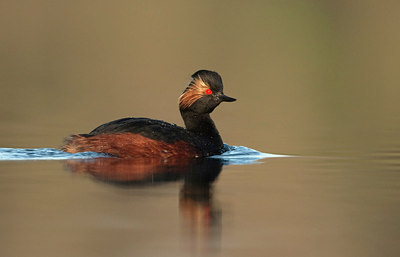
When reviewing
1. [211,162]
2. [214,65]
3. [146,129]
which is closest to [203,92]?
[146,129]

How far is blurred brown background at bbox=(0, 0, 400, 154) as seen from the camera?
18609 millimetres

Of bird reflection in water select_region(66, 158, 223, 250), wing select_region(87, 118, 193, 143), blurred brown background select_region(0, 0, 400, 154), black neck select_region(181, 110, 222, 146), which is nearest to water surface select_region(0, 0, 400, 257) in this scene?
bird reflection in water select_region(66, 158, 223, 250)

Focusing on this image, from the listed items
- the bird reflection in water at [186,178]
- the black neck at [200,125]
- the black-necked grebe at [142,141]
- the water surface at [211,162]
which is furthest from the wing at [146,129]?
the black neck at [200,125]

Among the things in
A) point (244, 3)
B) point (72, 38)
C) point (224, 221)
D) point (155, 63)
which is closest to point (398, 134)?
point (224, 221)

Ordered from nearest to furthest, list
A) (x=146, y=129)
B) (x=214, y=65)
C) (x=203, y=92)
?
(x=146, y=129) < (x=203, y=92) < (x=214, y=65)

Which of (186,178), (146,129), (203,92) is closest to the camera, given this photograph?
(186,178)

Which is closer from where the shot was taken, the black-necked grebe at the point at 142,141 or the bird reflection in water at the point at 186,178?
the bird reflection in water at the point at 186,178

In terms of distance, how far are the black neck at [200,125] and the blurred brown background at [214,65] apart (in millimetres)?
1174

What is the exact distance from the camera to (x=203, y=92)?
14.1m

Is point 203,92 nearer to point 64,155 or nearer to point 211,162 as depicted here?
point 211,162

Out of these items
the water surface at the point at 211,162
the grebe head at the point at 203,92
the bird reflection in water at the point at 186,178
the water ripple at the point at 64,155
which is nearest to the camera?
the water surface at the point at 211,162

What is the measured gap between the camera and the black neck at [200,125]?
552 inches

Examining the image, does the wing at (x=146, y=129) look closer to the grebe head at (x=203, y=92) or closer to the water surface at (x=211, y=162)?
the water surface at (x=211, y=162)

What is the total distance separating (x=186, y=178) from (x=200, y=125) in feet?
10.7
